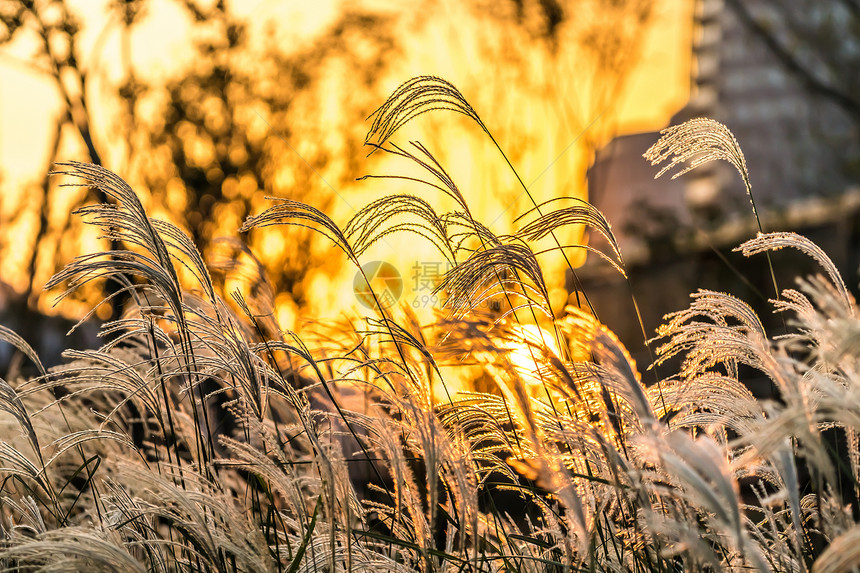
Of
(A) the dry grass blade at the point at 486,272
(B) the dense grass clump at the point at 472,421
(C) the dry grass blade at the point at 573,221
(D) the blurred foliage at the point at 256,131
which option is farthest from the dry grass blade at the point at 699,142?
(D) the blurred foliage at the point at 256,131

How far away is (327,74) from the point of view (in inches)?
493

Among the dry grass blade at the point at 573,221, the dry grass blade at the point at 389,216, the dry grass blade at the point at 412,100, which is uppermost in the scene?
the dry grass blade at the point at 412,100

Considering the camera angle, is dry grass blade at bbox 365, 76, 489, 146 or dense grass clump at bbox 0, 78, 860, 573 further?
dry grass blade at bbox 365, 76, 489, 146

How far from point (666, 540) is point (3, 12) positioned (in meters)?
5.52

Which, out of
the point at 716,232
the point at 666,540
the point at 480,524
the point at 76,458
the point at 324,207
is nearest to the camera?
the point at 666,540

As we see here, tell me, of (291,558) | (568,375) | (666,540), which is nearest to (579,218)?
(568,375)

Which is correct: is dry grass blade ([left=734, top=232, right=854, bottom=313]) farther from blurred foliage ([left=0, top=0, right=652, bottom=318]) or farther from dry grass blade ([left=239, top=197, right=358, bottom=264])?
blurred foliage ([left=0, top=0, right=652, bottom=318])

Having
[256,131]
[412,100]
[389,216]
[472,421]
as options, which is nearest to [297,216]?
[389,216]

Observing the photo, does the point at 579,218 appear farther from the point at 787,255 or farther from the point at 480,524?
the point at 787,255

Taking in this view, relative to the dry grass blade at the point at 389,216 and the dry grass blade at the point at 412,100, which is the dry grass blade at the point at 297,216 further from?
the dry grass blade at the point at 412,100

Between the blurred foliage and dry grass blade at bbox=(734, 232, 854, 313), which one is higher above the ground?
the blurred foliage

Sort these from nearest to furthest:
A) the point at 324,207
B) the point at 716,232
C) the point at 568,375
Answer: the point at 568,375, the point at 324,207, the point at 716,232

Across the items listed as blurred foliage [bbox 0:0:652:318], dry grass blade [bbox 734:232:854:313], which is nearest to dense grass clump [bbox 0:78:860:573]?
dry grass blade [bbox 734:232:854:313]

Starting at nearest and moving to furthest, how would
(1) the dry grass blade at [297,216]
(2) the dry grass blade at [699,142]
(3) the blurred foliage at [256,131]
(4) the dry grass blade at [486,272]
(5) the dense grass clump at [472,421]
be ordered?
(5) the dense grass clump at [472,421]
(4) the dry grass blade at [486,272]
(1) the dry grass blade at [297,216]
(2) the dry grass blade at [699,142]
(3) the blurred foliage at [256,131]
